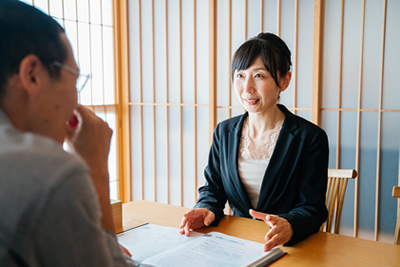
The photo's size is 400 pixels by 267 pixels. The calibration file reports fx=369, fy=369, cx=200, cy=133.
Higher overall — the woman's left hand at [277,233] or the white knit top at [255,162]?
the white knit top at [255,162]

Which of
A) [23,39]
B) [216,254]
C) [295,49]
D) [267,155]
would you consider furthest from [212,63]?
[23,39]

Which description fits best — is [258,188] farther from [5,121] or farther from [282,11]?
[282,11]

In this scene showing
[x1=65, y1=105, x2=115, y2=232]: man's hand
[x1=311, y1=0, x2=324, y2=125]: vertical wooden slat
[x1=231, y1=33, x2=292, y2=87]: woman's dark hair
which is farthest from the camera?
[x1=311, y1=0, x2=324, y2=125]: vertical wooden slat

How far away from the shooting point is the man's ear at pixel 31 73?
0.46 metres

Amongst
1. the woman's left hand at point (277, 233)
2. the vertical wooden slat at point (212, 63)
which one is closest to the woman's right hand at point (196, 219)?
the woman's left hand at point (277, 233)

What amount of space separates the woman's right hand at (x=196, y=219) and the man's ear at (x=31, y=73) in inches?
35.5

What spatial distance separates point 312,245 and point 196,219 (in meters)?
0.41

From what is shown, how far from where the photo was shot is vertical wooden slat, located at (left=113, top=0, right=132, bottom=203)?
3.64 m

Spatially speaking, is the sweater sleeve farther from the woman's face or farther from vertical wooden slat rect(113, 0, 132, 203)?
vertical wooden slat rect(113, 0, 132, 203)

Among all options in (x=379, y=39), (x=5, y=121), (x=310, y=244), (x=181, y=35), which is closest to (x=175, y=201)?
(x=181, y=35)

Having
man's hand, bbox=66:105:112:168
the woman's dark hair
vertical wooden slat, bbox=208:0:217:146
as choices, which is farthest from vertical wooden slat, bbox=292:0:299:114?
man's hand, bbox=66:105:112:168

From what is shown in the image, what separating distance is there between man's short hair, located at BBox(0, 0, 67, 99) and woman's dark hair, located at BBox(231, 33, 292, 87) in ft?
3.85

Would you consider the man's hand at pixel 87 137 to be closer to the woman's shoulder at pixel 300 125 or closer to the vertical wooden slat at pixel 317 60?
the woman's shoulder at pixel 300 125

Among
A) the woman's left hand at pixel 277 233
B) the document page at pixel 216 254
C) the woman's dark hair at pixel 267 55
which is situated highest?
the woman's dark hair at pixel 267 55
